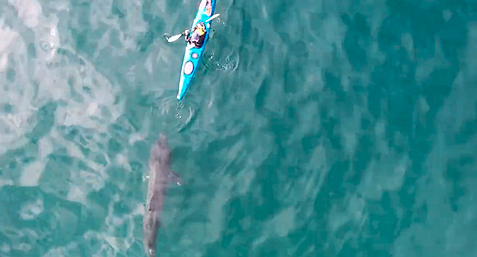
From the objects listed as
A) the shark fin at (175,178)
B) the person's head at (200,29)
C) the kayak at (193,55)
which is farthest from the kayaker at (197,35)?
the shark fin at (175,178)

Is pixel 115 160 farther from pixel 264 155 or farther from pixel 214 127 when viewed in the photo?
pixel 264 155

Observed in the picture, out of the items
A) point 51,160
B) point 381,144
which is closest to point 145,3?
point 51,160

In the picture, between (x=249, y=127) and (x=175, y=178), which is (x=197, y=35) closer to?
(x=249, y=127)

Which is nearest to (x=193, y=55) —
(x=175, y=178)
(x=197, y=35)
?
(x=197, y=35)

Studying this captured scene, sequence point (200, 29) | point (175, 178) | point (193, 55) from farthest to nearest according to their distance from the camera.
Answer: point (193, 55) → point (200, 29) → point (175, 178)

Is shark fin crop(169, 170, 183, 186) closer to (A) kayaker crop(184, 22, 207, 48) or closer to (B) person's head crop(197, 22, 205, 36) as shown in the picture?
(A) kayaker crop(184, 22, 207, 48)

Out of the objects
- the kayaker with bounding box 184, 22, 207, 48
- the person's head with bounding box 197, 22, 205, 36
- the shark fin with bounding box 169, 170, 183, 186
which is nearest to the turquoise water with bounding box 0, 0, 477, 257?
the shark fin with bounding box 169, 170, 183, 186
